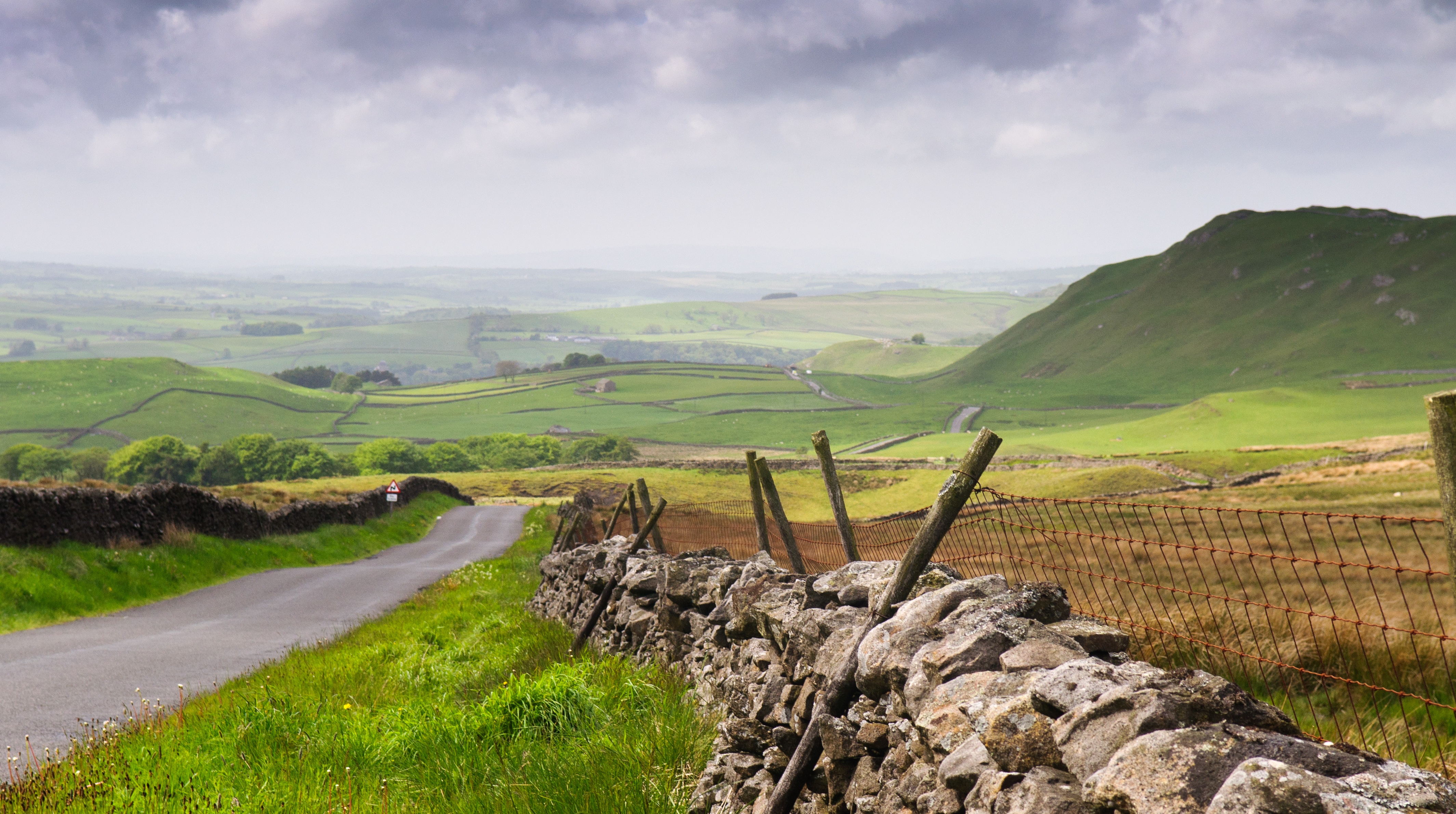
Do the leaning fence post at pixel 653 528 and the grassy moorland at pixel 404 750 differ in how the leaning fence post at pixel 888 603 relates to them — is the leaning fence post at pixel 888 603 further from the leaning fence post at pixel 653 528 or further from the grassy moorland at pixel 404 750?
the leaning fence post at pixel 653 528

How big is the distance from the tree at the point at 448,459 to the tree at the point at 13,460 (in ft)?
215

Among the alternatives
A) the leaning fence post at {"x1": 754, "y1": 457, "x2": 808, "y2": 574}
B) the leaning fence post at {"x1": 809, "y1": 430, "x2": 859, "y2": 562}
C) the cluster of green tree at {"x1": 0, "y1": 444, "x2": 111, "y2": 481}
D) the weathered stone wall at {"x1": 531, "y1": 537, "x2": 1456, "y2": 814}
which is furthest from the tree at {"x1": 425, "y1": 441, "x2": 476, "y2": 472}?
the weathered stone wall at {"x1": 531, "y1": 537, "x2": 1456, "y2": 814}

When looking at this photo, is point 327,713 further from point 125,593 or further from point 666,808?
point 125,593

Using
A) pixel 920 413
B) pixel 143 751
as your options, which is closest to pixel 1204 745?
pixel 143 751

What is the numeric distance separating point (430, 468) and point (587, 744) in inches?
6153

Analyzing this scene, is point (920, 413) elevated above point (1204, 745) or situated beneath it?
situated beneath

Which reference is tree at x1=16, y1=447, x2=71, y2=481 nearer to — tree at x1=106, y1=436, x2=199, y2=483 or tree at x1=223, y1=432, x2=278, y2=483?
tree at x1=106, y1=436, x2=199, y2=483

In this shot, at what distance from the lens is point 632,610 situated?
34.2ft

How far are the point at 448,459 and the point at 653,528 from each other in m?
155

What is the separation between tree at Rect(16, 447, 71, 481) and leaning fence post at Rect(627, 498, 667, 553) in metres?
172

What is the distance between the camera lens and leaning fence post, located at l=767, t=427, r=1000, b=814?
4941mm

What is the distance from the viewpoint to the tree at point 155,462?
5266 inches

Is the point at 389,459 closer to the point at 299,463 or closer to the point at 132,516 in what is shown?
the point at 299,463

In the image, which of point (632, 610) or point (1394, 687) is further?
point (632, 610)
